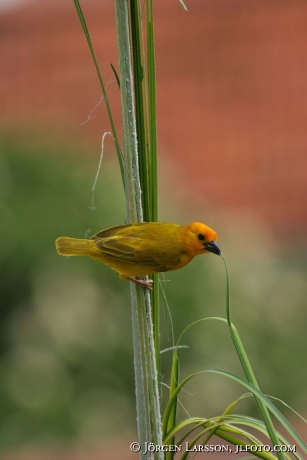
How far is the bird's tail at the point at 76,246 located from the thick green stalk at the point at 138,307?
250 mm

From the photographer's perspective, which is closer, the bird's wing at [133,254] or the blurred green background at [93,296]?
the bird's wing at [133,254]

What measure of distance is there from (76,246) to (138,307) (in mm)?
260

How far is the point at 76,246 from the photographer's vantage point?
100 cm

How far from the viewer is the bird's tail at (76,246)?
0.99 metres

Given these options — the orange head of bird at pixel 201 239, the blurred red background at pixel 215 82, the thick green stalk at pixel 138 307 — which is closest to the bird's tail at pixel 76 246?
the orange head of bird at pixel 201 239

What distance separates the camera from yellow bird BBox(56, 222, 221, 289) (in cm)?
94

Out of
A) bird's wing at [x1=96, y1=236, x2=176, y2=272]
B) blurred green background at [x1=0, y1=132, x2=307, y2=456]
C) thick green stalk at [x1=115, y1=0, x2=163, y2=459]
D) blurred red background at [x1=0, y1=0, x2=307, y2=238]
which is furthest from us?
blurred red background at [x1=0, y1=0, x2=307, y2=238]

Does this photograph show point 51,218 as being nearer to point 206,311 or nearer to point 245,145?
point 206,311

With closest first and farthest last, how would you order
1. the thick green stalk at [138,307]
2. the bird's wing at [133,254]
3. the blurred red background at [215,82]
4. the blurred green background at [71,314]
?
the thick green stalk at [138,307] < the bird's wing at [133,254] < the blurred green background at [71,314] < the blurred red background at [215,82]

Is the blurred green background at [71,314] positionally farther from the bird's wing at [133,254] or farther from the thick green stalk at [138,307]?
the thick green stalk at [138,307]

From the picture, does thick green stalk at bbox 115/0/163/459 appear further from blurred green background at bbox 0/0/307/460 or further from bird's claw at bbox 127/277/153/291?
blurred green background at bbox 0/0/307/460

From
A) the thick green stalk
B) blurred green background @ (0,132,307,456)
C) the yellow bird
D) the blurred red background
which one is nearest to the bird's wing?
the yellow bird

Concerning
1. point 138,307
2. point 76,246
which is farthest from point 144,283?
point 76,246

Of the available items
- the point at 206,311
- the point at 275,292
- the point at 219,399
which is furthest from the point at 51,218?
the point at 275,292
